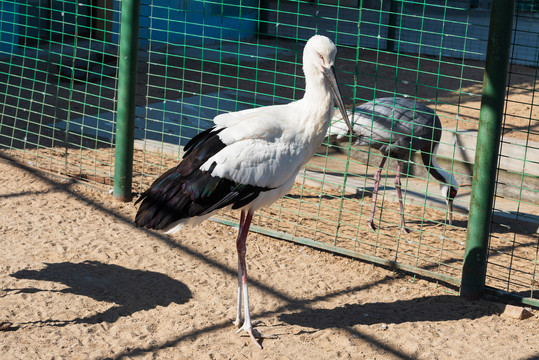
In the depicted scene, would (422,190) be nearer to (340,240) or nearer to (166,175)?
(340,240)

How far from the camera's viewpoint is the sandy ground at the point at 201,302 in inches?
140

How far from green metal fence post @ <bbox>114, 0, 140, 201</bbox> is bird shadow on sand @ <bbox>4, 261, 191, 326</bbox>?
1.06 metres

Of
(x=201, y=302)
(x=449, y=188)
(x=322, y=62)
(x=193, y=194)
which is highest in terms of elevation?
(x=322, y=62)

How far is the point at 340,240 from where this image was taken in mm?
4980

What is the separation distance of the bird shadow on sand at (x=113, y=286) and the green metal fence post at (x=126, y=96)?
1.06 meters

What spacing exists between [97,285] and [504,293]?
2302mm

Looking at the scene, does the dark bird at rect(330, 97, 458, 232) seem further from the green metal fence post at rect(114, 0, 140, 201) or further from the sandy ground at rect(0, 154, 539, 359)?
the green metal fence post at rect(114, 0, 140, 201)

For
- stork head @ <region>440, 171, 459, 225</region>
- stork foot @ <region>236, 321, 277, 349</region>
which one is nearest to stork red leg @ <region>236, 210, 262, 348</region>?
stork foot @ <region>236, 321, 277, 349</region>

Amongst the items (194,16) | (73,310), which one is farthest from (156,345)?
(194,16)

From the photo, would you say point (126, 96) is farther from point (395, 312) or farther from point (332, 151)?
point (332, 151)

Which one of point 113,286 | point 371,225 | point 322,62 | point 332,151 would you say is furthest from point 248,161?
point 332,151

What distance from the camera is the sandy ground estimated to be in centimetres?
354

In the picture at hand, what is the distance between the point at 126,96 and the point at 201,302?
187 centimetres

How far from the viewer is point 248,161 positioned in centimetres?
363
